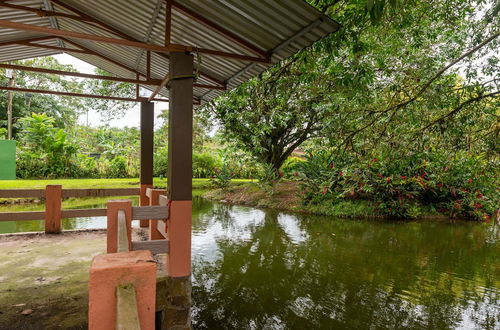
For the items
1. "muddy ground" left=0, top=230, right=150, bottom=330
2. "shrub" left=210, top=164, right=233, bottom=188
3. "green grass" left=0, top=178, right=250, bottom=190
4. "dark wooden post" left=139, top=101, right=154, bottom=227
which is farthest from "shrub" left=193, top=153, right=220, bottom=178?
"muddy ground" left=0, top=230, right=150, bottom=330

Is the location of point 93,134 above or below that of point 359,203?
above

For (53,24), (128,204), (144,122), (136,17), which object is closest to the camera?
(128,204)

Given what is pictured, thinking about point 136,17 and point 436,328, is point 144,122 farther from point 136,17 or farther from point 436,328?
point 436,328

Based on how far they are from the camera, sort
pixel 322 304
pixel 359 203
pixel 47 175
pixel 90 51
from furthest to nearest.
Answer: pixel 47 175, pixel 359 203, pixel 90 51, pixel 322 304

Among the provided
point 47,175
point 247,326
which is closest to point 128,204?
point 247,326

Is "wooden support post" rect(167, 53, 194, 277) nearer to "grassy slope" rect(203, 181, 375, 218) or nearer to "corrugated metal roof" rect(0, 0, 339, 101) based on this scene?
"corrugated metal roof" rect(0, 0, 339, 101)

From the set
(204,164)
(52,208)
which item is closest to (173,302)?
(52,208)

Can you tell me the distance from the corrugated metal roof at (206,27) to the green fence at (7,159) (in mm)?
9859

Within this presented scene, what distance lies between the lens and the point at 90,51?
208 inches

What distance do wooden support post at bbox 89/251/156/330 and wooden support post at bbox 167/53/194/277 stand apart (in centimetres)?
228

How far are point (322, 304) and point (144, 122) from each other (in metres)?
4.16

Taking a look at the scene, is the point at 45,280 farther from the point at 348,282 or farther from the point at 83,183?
the point at 83,183

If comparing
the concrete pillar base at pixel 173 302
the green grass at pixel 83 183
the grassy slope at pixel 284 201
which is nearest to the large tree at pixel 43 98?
the green grass at pixel 83 183

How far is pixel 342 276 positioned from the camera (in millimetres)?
5707
